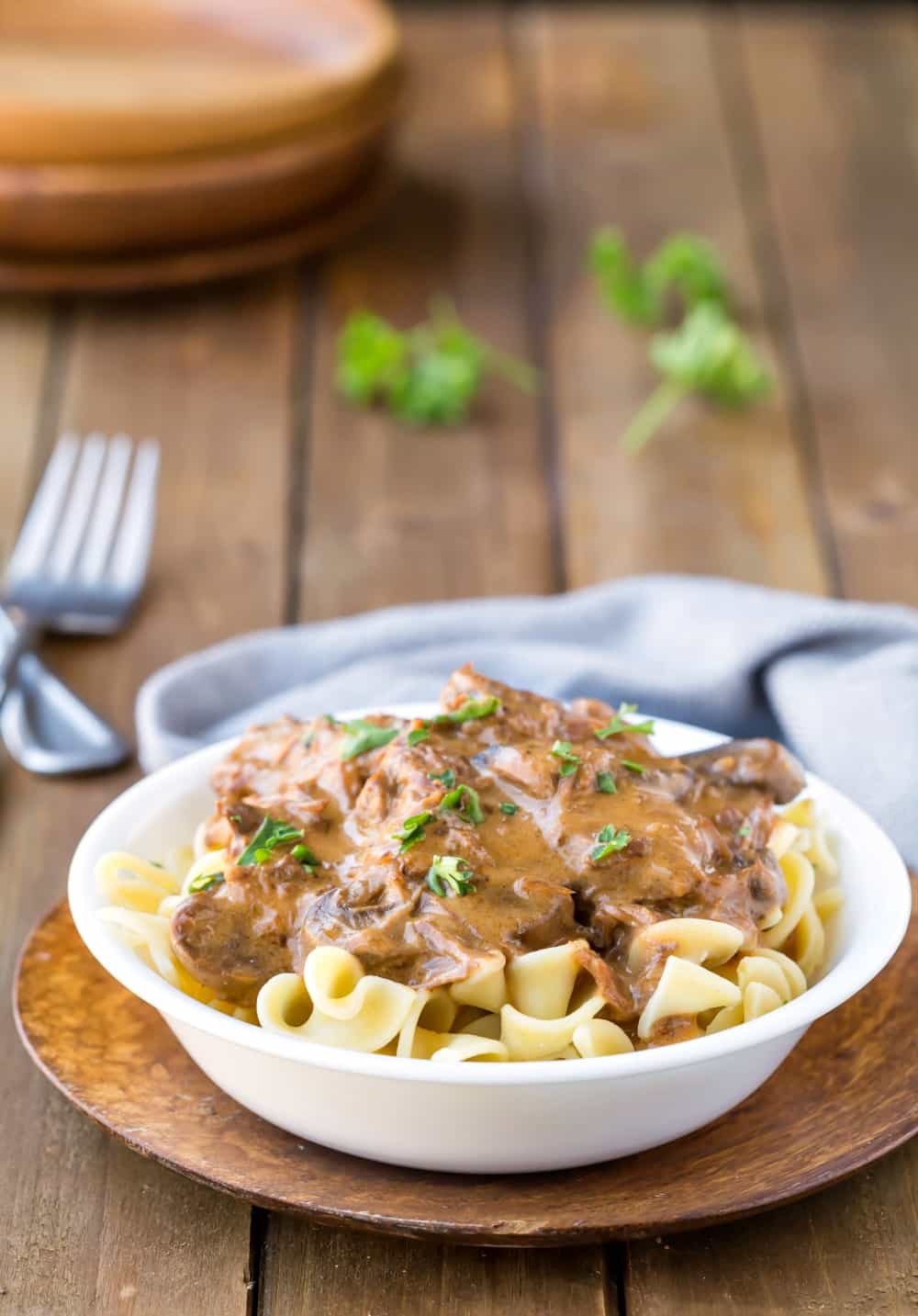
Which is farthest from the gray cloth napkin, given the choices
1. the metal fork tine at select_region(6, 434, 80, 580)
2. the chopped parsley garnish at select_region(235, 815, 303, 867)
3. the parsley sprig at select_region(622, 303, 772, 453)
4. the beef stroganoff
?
the parsley sprig at select_region(622, 303, 772, 453)

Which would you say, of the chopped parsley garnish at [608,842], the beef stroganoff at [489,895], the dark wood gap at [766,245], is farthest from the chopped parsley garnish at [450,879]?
the dark wood gap at [766,245]

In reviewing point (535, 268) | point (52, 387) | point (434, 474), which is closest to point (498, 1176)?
point (434, 474)

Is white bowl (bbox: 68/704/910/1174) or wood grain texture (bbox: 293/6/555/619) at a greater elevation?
white bowl (bbox: 68/704/910/1174)

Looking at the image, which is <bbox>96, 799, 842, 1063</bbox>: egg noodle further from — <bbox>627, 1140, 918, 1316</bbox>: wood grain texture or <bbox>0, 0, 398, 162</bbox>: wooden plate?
<bbox>0, 0, 398, 162</bbox>: wooden plate

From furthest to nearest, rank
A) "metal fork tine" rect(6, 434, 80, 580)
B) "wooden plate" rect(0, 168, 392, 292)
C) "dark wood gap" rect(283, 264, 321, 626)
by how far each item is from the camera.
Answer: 1. "wooden plate" rect(0, 168, 392, 292)
2. "dark wood gap" rect(283, 264, 321, 626)
3. "metal fork tine" rect(6, 434, 80, 580)

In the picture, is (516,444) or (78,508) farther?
(516,444)

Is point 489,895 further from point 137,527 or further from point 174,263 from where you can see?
point 174,263
